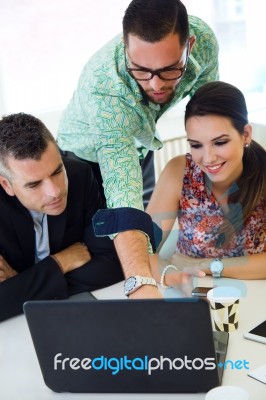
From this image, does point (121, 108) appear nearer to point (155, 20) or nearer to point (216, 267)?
A: point (155, 20)

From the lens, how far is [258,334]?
1330mm

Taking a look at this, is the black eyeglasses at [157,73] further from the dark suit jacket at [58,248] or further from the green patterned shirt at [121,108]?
the dark suit jacket at [58,248]

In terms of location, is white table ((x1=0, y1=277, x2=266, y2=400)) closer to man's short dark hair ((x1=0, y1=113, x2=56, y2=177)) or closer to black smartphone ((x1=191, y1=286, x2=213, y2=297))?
black smartphone ((x1=191, y1=286, x2=213, y2=297))

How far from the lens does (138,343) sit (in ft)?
3.72

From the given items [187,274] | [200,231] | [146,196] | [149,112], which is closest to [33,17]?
[146,196]

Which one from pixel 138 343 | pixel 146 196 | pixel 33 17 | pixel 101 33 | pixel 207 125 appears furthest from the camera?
pixel 101 33

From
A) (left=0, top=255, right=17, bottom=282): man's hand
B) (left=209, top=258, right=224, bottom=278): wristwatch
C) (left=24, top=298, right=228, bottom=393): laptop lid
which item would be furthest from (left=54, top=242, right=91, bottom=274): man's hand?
(left=24, top=298, right=228, bottom=393): laptop lid

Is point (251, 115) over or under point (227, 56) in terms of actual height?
under

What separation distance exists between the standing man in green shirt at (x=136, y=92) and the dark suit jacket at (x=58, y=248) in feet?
0.67

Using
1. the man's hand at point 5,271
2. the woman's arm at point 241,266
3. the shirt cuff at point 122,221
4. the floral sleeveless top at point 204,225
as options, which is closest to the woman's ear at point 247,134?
the floral sleeveless top at point 204,225

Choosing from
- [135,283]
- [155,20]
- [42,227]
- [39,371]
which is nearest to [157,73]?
[155,20]

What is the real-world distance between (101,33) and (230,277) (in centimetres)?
204

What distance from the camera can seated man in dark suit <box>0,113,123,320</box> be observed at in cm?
171

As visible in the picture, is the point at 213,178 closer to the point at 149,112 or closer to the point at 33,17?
the point at 149,112
